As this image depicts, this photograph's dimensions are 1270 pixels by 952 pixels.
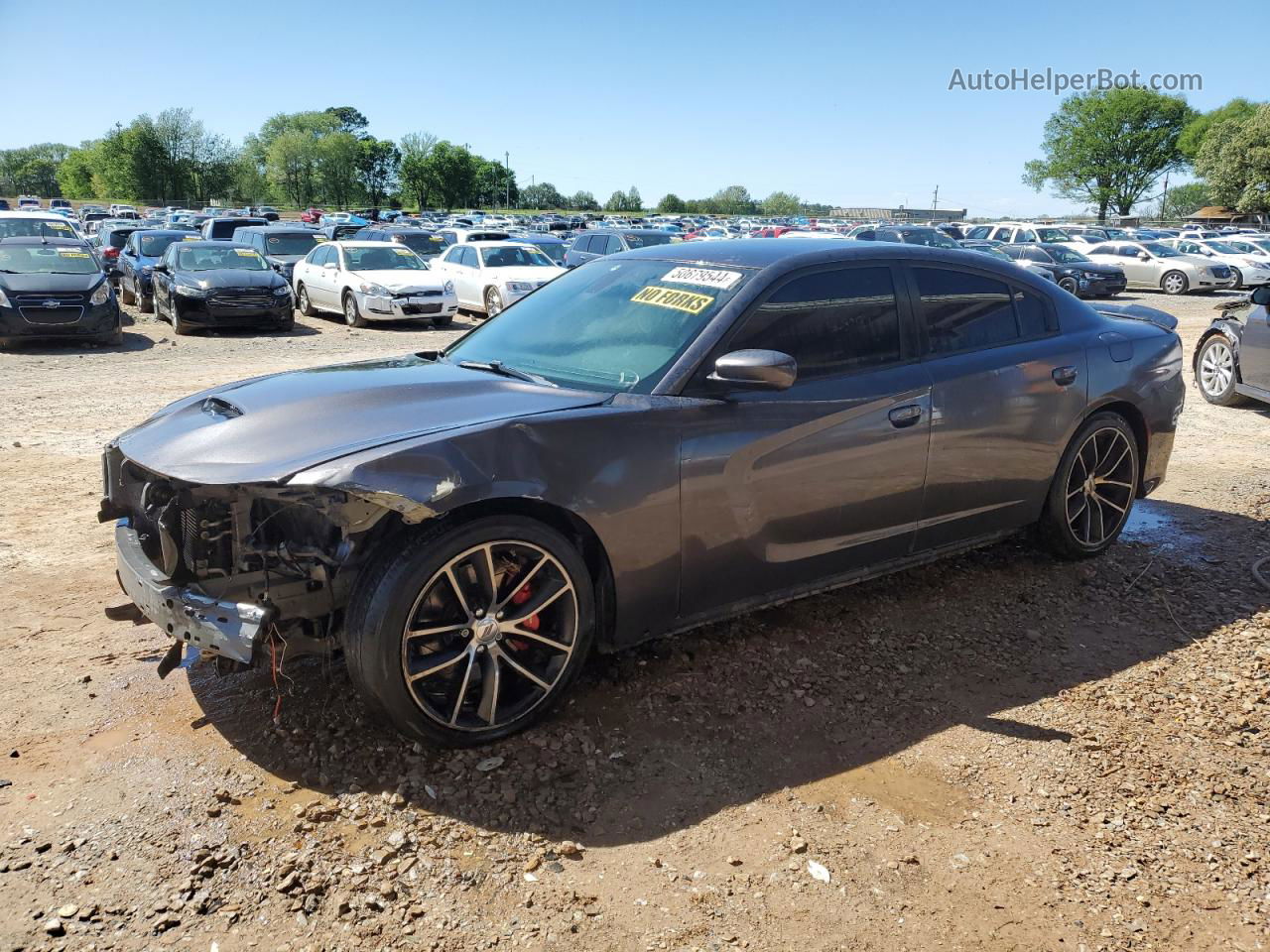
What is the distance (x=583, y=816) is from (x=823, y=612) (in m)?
1.90

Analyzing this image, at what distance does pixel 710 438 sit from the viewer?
3.56m

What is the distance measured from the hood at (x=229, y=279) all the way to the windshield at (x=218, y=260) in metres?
0.33

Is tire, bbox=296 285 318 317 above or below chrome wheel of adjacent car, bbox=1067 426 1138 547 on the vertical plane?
above

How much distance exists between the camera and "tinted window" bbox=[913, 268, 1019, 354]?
4.39 metres

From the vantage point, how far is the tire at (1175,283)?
27.1 metres

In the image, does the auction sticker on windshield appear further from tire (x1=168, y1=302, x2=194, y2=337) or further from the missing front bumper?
tire (x1=168, y1=302, x2=194, y2=337)

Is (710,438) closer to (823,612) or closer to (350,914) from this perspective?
(823,612)

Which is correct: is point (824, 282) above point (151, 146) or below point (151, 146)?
below

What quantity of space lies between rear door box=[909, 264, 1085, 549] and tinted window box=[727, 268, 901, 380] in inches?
9.1

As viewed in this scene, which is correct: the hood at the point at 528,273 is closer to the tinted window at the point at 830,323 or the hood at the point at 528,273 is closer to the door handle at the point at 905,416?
the tinted window at the point at 830,323

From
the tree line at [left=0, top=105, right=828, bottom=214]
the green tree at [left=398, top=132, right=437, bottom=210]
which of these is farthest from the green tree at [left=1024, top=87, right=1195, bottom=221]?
the green tree at [left=398, top=132, right=437, bottom=210]

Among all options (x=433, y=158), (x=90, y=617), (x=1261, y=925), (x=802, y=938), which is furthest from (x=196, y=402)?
(x=433, y=158)

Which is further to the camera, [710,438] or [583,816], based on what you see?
[710,438]

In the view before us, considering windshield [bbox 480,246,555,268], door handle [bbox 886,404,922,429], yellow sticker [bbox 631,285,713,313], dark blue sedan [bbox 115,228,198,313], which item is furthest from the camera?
windshield [bbox 480,246,555,268]
